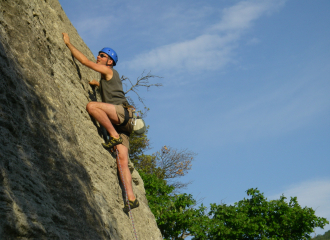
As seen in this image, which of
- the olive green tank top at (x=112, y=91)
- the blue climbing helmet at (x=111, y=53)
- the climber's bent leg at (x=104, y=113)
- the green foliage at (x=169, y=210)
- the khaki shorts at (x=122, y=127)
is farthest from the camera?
the green foliage at (x=169, y=210)

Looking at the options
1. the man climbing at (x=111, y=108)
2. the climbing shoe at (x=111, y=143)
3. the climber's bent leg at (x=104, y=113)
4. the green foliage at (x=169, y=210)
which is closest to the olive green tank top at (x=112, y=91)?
the man climbing at (x=111, y=108)

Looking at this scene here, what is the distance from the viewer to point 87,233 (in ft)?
12.0

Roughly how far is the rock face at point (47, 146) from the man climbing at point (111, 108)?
0.51 ft

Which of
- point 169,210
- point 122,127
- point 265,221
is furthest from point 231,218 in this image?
point 122,127

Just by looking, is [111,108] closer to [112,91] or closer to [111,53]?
[112,91]

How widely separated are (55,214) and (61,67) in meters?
2.77

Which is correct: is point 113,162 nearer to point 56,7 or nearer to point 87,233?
point 87,233

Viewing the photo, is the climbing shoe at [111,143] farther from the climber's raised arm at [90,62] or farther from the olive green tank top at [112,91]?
the climber's raised arm at [90,62]

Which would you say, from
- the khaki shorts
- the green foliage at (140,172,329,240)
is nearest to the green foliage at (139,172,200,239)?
the green foliage at (140,172,329,240)

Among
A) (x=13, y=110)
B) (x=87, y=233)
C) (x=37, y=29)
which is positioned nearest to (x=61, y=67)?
(x=37, y=29)

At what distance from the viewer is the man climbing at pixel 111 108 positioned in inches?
226

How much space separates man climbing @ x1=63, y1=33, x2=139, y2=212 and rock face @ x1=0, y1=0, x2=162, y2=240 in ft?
0.51

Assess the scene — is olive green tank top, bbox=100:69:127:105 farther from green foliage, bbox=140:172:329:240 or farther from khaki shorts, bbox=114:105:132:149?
green foliage, bbox=140:172:329:240

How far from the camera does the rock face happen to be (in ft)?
9.73
